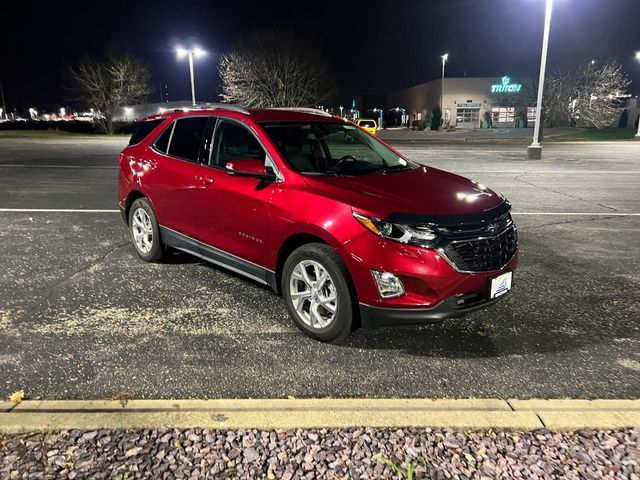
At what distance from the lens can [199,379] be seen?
11.2ft

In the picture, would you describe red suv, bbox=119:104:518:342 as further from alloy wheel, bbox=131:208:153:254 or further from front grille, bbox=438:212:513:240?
alloy wheel, bbox=131:208:153:254

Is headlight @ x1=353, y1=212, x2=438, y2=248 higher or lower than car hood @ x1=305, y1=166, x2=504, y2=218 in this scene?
lower

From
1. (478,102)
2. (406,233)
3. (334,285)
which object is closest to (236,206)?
(334,285)

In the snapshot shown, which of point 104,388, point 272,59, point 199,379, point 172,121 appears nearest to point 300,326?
point 199,379

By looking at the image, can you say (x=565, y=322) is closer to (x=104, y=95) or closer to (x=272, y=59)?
(x=272, y=59)

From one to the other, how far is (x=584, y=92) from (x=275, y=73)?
2523 cm

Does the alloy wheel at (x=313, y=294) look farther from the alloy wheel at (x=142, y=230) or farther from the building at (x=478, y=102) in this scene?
the building at (x=478, y=102)

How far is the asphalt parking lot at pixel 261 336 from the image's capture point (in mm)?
3357

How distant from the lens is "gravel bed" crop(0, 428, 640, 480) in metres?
2.49

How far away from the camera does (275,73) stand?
43.7 metres

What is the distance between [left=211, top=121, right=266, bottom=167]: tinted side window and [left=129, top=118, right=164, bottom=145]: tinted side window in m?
1.28

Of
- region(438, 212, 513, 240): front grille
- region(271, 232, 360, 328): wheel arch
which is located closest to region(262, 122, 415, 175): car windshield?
region(271, 232, 360, 328): wheel arch

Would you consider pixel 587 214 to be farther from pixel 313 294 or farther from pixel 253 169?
pixel 253 169

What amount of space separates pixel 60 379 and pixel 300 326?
1717 millimetres
